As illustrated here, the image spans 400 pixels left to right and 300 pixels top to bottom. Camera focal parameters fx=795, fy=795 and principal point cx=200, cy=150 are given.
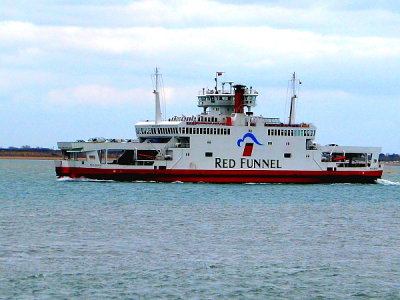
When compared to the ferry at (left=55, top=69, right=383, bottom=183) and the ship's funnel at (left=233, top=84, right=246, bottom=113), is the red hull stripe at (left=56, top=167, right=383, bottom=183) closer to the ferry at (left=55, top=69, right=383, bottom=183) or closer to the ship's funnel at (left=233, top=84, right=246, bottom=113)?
the ferry at (left=55, top=69, right=383, bottom=183)

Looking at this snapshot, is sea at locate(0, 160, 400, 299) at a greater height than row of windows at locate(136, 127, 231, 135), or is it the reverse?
row of windows at locate(136, 127, 231, 135)

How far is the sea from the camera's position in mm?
26281

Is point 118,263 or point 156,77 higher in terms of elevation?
point 156,77

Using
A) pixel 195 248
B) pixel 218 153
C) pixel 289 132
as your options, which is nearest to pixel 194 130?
pixel 218 153

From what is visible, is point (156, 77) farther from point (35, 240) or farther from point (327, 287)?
point (327, 287)

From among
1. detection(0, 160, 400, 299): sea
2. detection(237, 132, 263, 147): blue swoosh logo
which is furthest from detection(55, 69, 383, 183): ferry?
detection(0, 160, 400, 299): sea

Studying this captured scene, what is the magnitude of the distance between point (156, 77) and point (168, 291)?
2113 inches

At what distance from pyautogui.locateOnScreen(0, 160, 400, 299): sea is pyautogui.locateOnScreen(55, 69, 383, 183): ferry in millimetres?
12265

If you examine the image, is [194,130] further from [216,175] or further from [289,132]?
[289,132]

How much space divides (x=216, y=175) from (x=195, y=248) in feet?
125

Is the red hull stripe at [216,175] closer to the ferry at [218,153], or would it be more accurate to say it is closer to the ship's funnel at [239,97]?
the ferry at [218,153]

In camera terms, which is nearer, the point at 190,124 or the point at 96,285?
the point at 96,285

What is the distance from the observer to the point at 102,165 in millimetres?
69875

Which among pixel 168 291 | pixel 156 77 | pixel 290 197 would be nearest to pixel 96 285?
pixel 168 291
